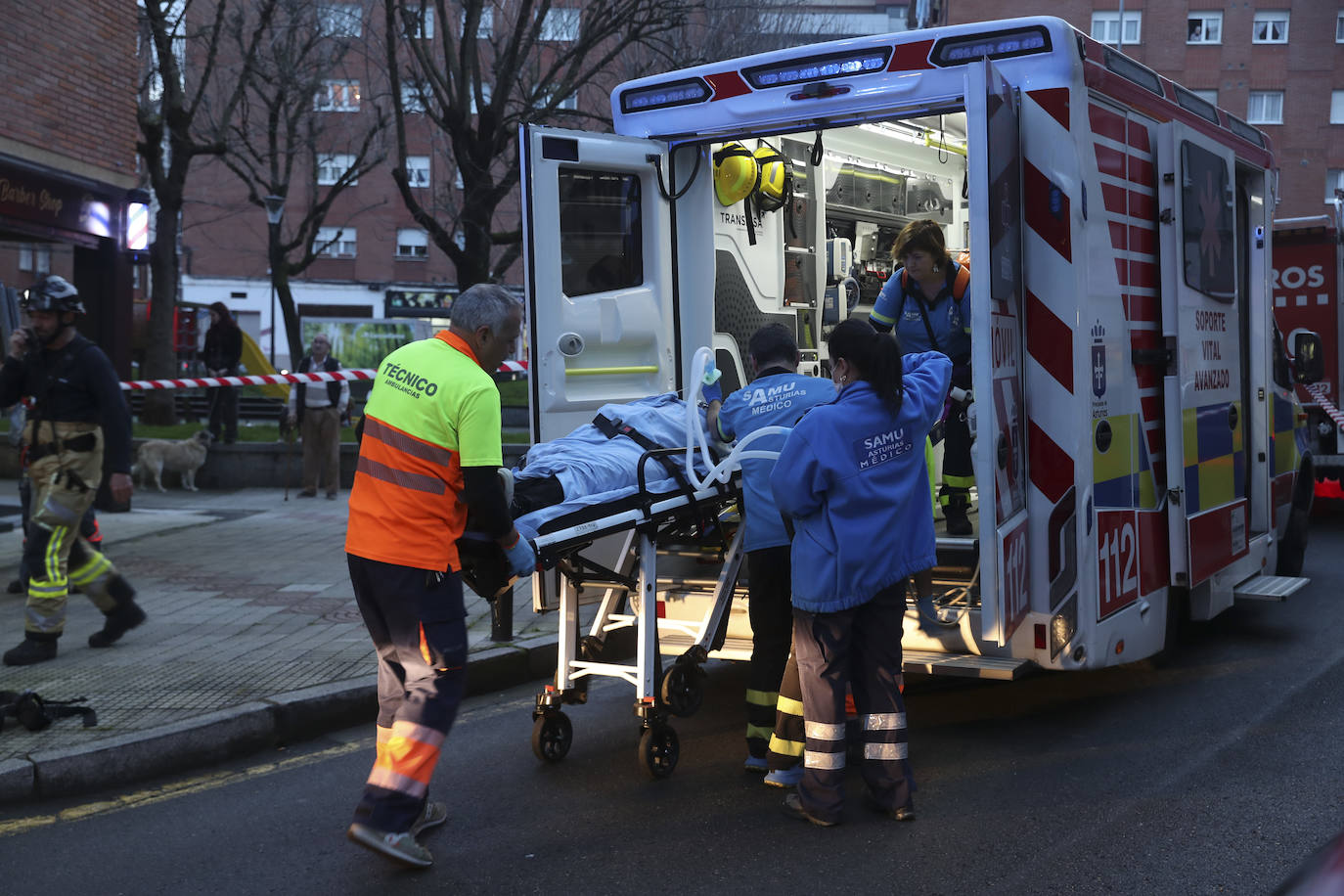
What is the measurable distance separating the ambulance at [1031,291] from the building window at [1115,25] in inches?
1486

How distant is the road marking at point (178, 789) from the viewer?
4684 millimetres

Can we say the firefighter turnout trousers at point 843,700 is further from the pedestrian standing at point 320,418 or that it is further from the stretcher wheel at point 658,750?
the pedestrian standing at point 320,418

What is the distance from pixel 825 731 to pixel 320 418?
34.3 feet

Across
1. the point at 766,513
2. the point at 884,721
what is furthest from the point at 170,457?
the point at 884,721

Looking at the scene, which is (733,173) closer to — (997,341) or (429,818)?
(997,341)

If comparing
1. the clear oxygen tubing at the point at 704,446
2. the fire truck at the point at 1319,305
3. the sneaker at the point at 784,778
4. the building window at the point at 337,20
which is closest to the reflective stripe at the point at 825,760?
the sneaker at the point at 784,778

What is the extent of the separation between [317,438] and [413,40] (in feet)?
21.2

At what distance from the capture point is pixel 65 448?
22.2 feet

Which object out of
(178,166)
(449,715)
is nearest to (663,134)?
(449,715)

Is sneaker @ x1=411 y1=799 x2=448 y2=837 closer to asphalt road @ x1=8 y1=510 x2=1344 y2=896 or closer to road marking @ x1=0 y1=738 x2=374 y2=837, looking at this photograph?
asphalt road @ x1=8 y1=510 x2=1344 y2=896

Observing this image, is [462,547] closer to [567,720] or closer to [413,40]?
[567,720]

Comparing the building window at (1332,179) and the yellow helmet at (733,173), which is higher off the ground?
the building window at (1332,179)

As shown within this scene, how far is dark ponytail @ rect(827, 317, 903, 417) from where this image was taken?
4434 mm

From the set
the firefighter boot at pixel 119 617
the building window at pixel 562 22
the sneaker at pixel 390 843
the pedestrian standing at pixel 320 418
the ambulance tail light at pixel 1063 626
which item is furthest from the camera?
the building window at pixel 562 22
